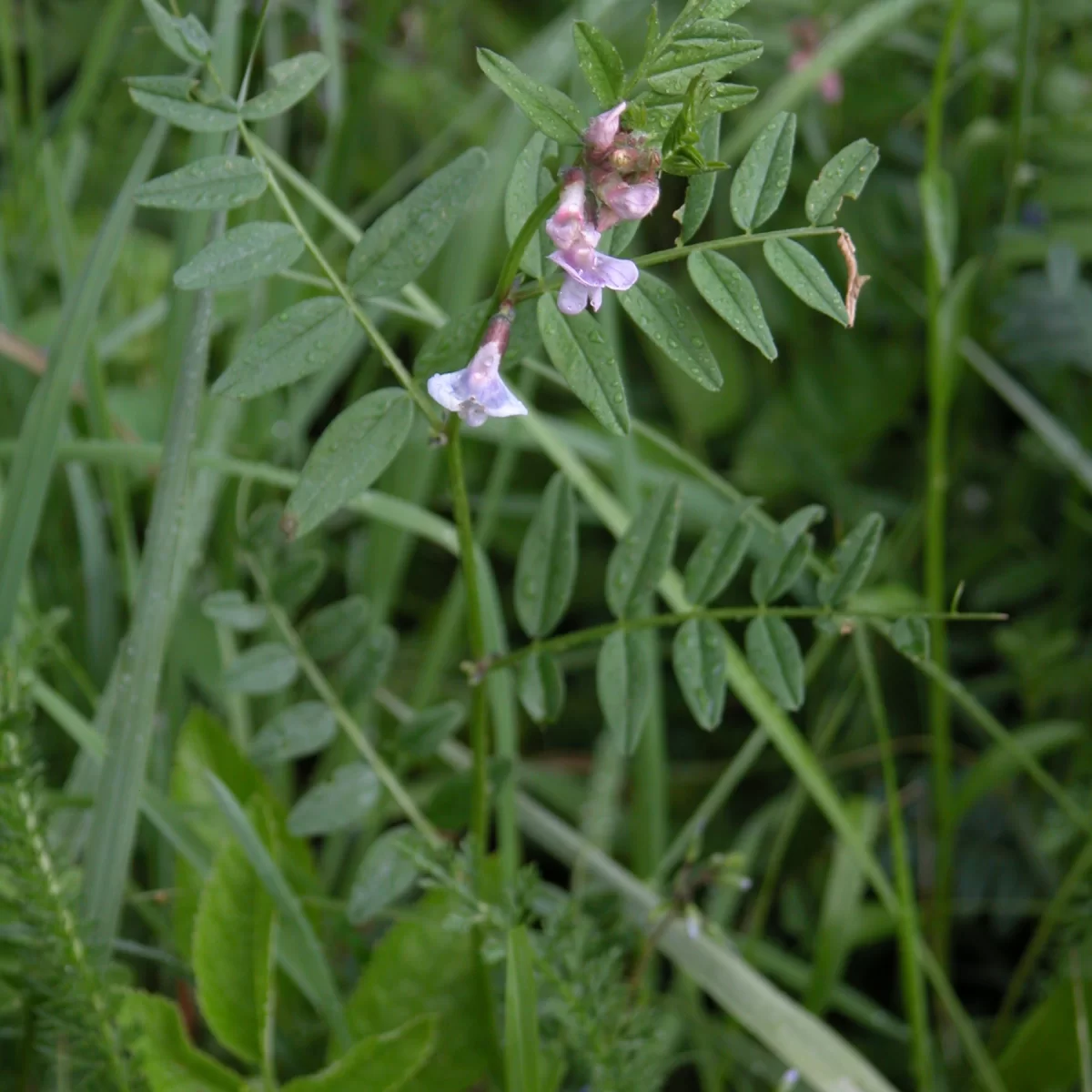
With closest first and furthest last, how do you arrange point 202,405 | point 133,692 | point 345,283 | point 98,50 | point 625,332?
point 345,283 → point 133,692 → point 202,405 → point 98,50 → point 625,332

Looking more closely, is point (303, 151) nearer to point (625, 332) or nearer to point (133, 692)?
point (625, 332)

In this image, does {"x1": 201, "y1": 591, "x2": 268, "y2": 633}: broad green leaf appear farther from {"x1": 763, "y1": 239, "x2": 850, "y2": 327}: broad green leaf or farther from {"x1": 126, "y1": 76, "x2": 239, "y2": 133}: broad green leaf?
{"x1": 763, "y1": 239, "x2": 850, "y2": 327}: broad green leaf

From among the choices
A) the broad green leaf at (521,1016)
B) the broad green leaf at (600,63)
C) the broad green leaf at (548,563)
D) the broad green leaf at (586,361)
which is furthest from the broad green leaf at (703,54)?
the broad green leaf at (521,1016)

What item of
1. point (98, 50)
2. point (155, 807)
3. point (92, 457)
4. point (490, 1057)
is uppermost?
point (98, 50)

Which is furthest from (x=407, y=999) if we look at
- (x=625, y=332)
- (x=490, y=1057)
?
(x=625, y=332)

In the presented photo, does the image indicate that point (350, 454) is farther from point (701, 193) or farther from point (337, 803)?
point (337, 803)

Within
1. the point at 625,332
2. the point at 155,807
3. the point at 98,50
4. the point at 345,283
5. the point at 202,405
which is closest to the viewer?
the point at 345,283

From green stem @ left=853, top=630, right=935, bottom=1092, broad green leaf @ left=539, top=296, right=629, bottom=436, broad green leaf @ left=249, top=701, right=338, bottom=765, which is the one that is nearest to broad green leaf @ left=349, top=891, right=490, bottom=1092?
broad green leaf @ left=249, top=701, right=338, bottom=765
